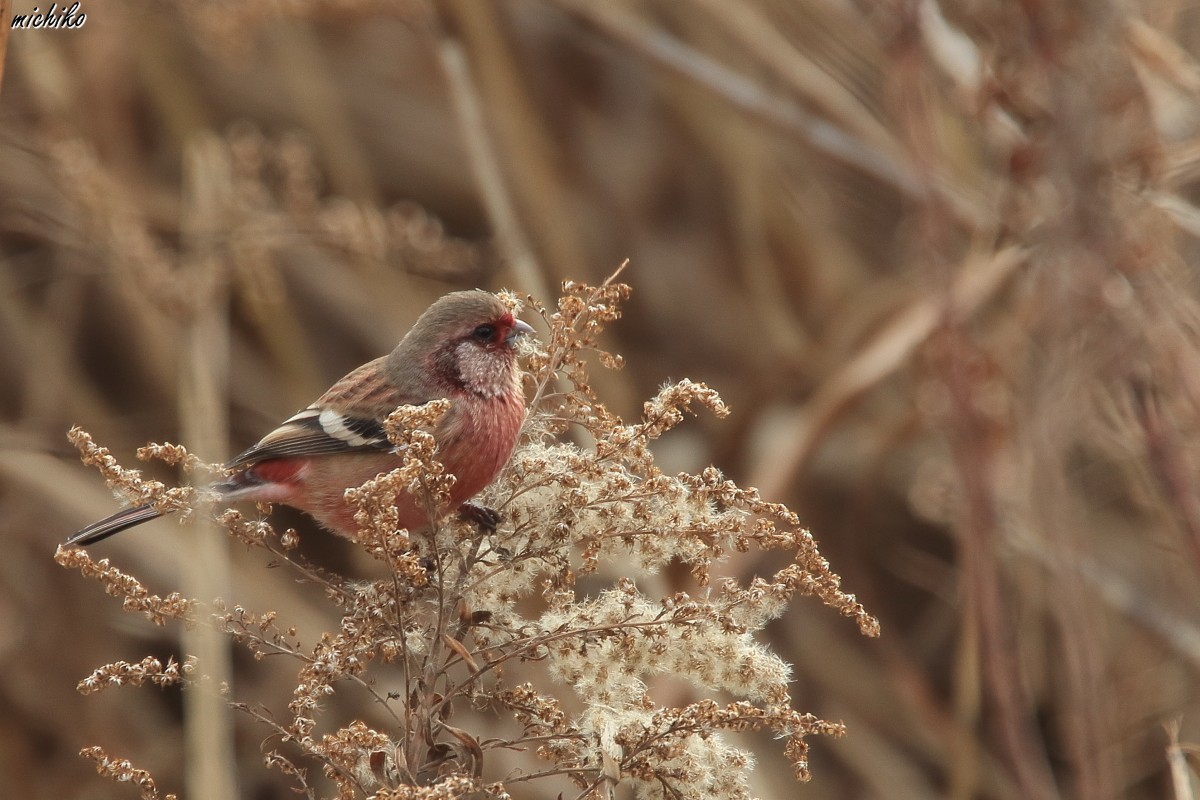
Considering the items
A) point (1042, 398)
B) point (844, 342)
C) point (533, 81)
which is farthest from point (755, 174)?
point (1042, 398)

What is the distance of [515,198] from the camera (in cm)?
607

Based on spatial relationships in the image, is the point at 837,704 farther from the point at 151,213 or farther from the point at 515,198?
the point at 151,213

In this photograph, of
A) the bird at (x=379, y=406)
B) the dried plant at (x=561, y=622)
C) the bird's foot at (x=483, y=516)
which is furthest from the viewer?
the bird at (x=379, y=406)

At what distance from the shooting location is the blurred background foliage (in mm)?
2617

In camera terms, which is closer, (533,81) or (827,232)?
(827,232)

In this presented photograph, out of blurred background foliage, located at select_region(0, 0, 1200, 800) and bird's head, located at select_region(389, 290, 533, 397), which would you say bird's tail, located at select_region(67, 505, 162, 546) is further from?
bird's head, located at select_region(389, 290, 533, 397)

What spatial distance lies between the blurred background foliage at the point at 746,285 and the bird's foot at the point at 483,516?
0.86 m

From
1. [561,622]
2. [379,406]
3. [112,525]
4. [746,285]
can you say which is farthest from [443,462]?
[746,285]

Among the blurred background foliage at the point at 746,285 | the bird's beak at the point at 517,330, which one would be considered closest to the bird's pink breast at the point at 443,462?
the bird's beak at the point at 517,330

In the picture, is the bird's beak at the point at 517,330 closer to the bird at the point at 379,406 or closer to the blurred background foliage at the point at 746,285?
the bird at the point at 379,406

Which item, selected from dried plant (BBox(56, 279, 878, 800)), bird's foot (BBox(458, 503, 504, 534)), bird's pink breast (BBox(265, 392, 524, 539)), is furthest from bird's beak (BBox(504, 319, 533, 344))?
dried plant (BBox(56, 279, 878, 800))

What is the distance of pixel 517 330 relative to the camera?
11.5 feet

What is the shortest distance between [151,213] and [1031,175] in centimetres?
421

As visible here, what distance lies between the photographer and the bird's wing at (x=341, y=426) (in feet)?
11.4
